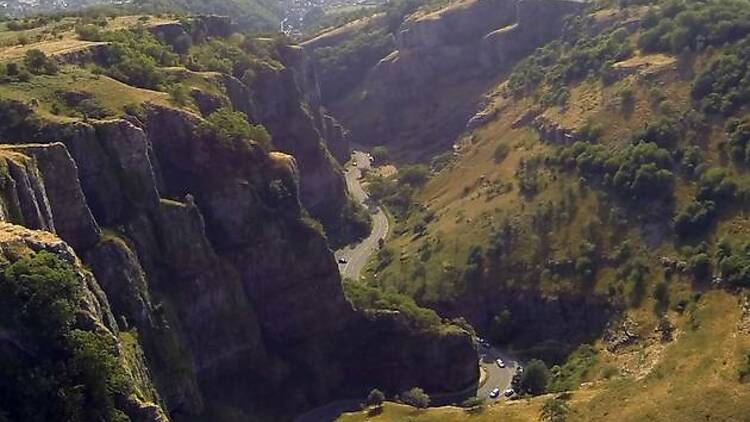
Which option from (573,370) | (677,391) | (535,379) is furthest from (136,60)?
(677,391)

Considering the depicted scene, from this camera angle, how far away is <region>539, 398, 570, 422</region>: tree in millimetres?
110188

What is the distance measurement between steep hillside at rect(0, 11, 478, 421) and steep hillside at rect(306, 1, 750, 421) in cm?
1368

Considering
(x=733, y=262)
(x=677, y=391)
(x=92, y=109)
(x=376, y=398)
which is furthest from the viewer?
(x=733, y=262)

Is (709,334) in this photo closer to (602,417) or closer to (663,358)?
(663,358)

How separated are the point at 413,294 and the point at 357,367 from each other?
3487 centimetres

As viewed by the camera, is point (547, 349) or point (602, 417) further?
point (547, 349)

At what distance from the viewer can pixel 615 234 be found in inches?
6176

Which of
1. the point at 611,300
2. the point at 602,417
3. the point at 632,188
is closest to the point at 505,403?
the point at 602,417

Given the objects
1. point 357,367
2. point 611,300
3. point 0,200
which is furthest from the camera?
point 611,300

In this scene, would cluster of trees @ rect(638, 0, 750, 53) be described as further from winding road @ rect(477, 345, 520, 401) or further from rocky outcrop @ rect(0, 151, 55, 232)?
rocky outcrop @ rect(0, 151, 55, 232)

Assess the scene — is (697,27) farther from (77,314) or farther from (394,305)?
(77,314)

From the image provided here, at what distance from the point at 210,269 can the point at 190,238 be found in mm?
4657

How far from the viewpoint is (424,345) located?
134375 mm

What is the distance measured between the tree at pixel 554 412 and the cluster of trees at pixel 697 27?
311ft
